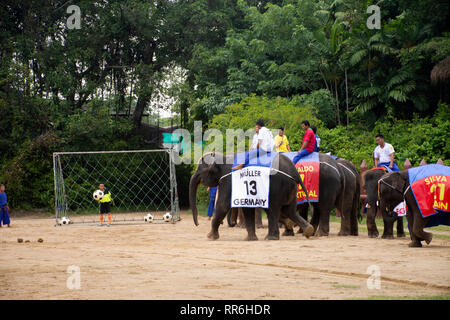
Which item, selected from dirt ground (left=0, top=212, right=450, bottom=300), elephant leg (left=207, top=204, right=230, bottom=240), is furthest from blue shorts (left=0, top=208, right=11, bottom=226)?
elephant leg (left=207, top=204, right=230, bottom=240)

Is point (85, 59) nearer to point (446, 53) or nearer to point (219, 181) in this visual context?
point (446, 53)

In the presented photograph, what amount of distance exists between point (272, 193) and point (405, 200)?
9.36 feet

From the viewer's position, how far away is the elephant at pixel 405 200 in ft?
36.9

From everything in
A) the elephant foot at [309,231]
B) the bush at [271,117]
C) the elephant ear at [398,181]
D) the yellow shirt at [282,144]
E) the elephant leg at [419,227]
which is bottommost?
the elephant foot at [309,231]

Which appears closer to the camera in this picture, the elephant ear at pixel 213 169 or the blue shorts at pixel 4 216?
the elephant ear at pixel 213 169

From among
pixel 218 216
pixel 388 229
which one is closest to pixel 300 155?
pixel 218 216

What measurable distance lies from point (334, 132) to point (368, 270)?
16140mm

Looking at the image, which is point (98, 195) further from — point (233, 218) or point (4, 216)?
point (233, 218)

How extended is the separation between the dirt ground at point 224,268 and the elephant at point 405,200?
279 mm

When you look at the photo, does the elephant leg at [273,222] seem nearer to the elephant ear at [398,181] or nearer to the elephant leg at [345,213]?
the elephant leg at [345,213]

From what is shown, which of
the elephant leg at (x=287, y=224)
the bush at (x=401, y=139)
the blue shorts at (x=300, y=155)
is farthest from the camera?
the bush at (x=401, y=139)

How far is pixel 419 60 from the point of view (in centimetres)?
2602

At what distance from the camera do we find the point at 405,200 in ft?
37.8

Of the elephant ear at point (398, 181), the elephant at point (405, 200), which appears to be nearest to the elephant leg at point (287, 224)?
the elephant at point (405, 200)
